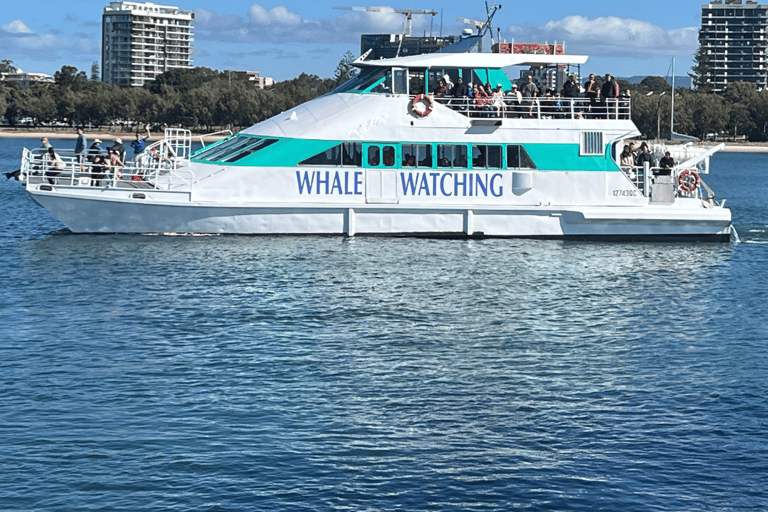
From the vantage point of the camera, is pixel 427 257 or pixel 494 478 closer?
pixel 494 478

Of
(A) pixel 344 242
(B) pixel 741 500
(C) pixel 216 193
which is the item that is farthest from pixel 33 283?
(B) pixel 741 500

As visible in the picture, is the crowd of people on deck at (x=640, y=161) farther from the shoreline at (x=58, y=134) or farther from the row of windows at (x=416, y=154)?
the shoreline at (x=58, y=134)

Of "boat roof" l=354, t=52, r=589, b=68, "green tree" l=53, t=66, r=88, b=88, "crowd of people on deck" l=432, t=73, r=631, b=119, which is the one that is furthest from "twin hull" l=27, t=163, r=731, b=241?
"green tree" l=53, t=66, r=88, b=88

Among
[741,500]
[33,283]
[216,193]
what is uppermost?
[216,193]

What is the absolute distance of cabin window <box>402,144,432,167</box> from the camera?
27500 mm

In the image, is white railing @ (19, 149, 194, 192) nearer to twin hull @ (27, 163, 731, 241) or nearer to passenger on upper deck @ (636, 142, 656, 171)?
twin hull @ (27, 163, 731, 241)

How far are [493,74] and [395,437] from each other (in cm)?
1814

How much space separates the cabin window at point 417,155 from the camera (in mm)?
27500

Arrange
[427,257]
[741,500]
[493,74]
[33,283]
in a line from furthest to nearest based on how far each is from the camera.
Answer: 1. [493,74]
2. [427,257]
3. [33,283]
4. [741,500]

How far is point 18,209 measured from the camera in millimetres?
37156

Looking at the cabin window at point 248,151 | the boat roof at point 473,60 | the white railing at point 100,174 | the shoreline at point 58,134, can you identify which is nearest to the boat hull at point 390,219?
the white railing at point 100,174

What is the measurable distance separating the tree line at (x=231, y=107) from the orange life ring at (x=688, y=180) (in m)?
89.4

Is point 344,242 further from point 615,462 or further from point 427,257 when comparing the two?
point 615,462

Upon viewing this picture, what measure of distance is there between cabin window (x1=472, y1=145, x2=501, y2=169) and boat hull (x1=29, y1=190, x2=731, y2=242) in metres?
1.22
